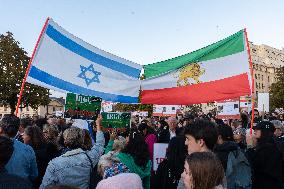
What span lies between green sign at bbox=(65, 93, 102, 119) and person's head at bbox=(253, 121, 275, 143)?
9.27 ft

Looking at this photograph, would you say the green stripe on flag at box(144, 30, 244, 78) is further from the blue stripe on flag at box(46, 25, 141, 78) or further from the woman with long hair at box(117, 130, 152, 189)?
the woman with long hair at box(117, 130, 152, 189)

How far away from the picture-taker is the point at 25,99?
53094 mm

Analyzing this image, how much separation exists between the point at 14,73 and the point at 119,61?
→ 4637cm

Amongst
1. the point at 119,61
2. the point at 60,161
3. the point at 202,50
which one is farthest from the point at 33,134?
the point at 202,50

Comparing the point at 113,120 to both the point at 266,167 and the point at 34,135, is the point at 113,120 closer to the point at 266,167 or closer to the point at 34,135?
the point at 34,135

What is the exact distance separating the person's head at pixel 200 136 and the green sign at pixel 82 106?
360cm

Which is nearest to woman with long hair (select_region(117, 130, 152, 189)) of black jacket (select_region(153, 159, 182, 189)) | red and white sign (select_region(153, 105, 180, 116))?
black jacket (select_region(153, 159, 182, 189))

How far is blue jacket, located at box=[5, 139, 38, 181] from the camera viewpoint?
496 centimetres

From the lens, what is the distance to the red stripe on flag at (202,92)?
797 cm

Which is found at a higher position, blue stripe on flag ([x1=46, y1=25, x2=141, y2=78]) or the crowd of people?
blue stripe on flag ([x1=46, y1=25, x2=141, y2=78])

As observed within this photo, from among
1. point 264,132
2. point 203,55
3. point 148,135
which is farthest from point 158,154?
point 148,135

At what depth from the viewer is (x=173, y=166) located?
5227 millimetres

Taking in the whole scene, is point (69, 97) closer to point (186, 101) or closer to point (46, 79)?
point (46, 79)

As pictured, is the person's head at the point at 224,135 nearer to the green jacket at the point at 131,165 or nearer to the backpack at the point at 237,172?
the backpack at the point at 237,172
